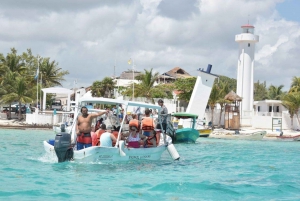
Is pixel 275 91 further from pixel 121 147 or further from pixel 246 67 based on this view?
pixel 121 147

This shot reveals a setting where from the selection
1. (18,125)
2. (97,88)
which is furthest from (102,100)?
(97,88)

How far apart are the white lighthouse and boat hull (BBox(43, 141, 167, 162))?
1588 inches

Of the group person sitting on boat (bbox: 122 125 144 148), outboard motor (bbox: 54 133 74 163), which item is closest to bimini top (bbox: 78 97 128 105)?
person sitting on boat (bbox: 122 125 144 148)

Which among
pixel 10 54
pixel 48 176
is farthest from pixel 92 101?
pixel 10 54

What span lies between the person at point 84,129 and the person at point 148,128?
298cm

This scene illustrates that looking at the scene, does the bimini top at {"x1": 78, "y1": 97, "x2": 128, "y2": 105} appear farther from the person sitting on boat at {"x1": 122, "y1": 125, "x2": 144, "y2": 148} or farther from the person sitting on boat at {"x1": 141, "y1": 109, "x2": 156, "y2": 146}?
the person sitting on boat at {"x1": 141, "y1": 109, "x2": 156, "y2": 146}

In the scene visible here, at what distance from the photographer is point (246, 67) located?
2331 inches

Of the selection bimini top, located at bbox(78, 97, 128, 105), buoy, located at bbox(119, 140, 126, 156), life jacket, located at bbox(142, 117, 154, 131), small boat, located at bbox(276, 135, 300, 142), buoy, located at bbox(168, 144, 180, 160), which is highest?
bimini top, located at bbox(78, 97, 128, 105)

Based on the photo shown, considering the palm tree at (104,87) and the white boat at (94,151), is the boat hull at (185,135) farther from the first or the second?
the palm tree at (104,87)

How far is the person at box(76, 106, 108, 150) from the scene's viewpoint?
56.8 feet

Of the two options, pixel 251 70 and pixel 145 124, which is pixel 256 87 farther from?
pixel 145 124

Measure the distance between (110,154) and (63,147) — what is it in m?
1.64

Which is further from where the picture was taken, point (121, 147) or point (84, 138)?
point (121, 147)

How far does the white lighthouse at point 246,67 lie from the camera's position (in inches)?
2319
